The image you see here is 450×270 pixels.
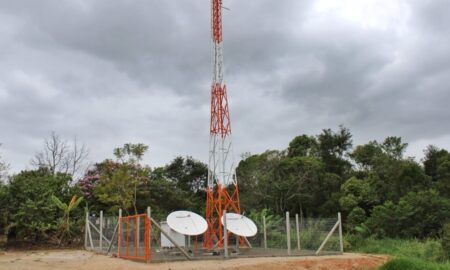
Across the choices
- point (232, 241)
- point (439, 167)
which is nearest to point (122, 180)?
point (232, 241)

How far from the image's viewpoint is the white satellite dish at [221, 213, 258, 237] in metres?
17.8

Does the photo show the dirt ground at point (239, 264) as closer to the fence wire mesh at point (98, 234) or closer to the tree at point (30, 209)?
the fence wire mesh at point (98, 234)

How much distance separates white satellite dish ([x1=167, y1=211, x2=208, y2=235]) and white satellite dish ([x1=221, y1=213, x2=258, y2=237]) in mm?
1095

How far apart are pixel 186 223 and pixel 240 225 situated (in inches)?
94.4

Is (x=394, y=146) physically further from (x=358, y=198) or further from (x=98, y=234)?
(x=98, y=234)

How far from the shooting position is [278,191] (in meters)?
38.2

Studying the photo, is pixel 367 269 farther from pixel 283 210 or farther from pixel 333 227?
pixel 283 210

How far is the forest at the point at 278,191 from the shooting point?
24.6 m

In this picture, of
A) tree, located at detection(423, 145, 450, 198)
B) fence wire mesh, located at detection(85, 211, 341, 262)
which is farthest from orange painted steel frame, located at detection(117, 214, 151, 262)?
tree, located at detection(423, 145, 450, 198)

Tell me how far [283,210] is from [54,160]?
19.3m

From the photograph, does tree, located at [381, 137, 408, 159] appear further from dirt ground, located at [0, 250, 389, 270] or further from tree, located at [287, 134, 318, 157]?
dirt ground, located at [0, 250, 389, 270]

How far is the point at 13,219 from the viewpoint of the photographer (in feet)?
81.5

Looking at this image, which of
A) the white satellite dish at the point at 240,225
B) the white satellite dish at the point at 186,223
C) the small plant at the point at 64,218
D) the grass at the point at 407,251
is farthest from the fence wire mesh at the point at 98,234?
the grass at the point at 407,251

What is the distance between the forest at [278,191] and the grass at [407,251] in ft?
1.75
